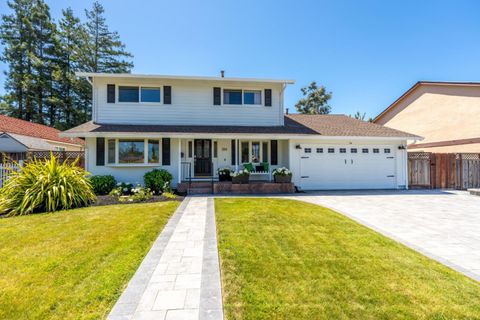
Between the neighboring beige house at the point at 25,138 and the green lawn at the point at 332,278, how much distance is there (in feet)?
42.7

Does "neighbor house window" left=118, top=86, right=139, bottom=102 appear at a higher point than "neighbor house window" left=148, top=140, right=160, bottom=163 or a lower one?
higher

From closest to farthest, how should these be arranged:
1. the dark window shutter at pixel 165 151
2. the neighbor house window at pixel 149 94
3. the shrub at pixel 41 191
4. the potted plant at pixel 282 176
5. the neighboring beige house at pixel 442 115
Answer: the shrub at pixel 41 191
the potted plant at pixel 282 176
the dark window shutter at pixel 165 151
the neighbor house window at pixel 149 94
the neighboring beige house at pixel 442 115

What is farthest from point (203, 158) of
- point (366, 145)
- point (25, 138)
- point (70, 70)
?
point (70, 70)

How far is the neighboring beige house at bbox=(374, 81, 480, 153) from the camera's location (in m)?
13.8

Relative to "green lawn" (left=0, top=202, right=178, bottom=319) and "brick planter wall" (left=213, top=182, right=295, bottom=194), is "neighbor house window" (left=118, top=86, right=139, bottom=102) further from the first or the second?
"green lawn" (left=0, top=202, right=178, bottom=319)

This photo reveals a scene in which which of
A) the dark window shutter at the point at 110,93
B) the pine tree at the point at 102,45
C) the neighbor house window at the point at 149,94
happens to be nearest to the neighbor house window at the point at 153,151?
the neighbor house window at the point at 149,94

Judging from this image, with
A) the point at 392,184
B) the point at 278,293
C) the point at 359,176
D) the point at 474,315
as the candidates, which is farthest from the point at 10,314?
the point at 392,184

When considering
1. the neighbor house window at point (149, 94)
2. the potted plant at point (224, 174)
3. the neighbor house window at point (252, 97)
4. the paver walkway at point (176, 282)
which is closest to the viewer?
the paver walkway at point (176, 282)

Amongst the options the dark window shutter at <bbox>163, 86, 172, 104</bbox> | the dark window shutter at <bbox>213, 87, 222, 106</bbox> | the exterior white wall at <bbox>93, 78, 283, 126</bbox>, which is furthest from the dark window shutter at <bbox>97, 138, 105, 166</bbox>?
the dark window shutter at <bbox>213, 87, 222, 106</bbox>

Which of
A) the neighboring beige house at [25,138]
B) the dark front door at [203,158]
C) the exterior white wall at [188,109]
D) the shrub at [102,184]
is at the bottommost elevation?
the shrub at [102,184]

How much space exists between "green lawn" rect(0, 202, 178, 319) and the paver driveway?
484 centimetres

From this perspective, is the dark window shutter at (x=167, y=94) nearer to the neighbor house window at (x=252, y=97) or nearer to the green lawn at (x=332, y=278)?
the neighbor house window at (x=252, y=97)

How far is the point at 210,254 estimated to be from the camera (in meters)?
3.81

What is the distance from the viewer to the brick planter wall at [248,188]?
10445mm
